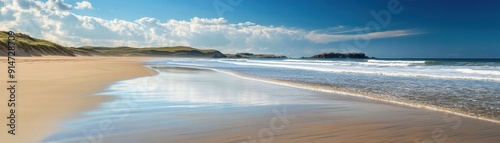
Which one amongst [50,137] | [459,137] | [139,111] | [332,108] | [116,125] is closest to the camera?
[50,137]

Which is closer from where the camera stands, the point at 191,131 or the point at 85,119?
the point at 191,131

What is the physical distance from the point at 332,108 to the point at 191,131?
14.8 ft

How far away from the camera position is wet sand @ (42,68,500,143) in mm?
6066

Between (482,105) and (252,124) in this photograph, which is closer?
(252,124)

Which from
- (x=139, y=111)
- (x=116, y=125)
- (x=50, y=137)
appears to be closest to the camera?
(x=50, y=137)

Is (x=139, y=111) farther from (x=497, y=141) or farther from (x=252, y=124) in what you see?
(x=497, y=141)

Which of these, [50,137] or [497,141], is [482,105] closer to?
[497,141]

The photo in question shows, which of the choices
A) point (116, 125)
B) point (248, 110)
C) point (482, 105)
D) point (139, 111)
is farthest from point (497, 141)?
point (139, 111)

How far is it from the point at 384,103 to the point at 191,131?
257 inches

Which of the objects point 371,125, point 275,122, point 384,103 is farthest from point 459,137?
point 384,103

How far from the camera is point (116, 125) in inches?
271

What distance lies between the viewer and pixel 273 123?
288 inches

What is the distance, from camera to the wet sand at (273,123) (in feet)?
19.9

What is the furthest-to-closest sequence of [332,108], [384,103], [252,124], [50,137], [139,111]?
[384,103] → [332,108] → [139,111] → [252,124] → [50,137]
